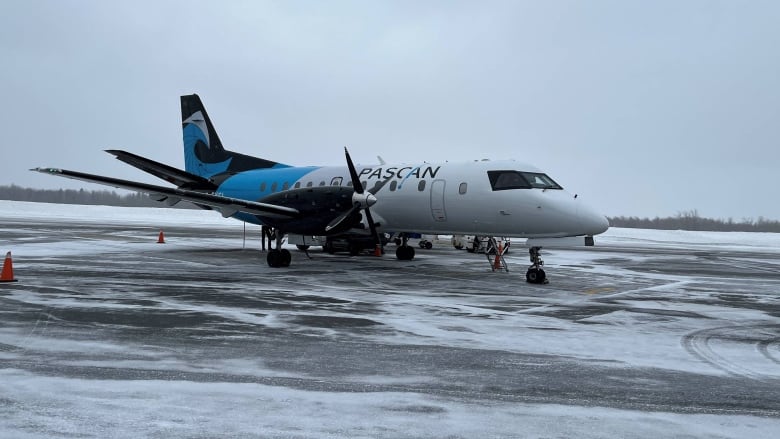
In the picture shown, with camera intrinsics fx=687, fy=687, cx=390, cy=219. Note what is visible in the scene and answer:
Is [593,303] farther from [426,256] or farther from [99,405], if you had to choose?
[426,256]

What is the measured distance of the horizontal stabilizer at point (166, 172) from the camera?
67.6 feet

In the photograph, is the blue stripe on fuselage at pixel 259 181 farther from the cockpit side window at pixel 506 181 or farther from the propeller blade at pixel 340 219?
the cockpit side window at pixel 506 181

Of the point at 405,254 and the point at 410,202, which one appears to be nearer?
the point at 410,202

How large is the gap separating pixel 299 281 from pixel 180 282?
8.93 ft

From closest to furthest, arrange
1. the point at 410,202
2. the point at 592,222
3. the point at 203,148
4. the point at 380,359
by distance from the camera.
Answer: the point at 380,359 < the point at 592,222 < the point at 410,202 < the point at 203,148

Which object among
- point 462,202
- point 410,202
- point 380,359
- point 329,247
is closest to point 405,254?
point 410,202

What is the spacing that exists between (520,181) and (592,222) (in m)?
2.40

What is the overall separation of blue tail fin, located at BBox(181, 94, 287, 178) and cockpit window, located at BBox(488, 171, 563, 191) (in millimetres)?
12357

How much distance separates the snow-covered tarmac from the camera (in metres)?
5.37

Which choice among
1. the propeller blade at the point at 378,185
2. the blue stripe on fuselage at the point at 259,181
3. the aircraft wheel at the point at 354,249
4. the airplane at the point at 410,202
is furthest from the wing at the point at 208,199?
the aircraft wheel at the point at 354,249

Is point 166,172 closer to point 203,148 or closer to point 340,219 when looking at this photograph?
point 203,148

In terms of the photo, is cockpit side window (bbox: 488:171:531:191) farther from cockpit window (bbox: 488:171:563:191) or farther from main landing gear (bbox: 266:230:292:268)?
main landing gear (bbox: 266:230:292:268)

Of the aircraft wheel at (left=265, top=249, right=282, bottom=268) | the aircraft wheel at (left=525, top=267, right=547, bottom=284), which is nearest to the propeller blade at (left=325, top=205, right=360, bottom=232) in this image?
the aircraft wheel at (left=265, top=249, right=282, bottom=268)

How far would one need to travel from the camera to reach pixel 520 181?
18.4m
